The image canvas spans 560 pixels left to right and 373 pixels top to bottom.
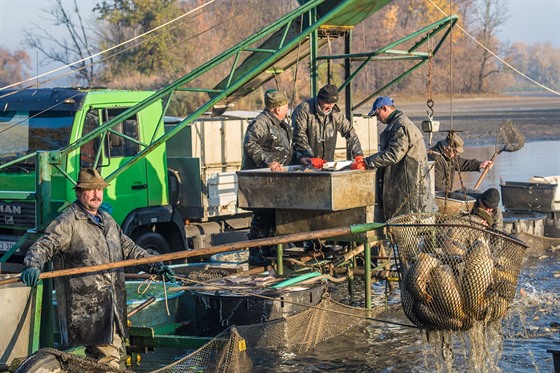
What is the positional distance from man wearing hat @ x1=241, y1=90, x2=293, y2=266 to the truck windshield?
242 centimetres

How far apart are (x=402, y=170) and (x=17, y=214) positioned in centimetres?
478

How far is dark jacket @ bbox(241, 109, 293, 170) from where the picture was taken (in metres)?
11.5

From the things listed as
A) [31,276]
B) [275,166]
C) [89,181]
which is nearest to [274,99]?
[275,166]

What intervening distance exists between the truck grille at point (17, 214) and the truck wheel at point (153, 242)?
144 centimetres

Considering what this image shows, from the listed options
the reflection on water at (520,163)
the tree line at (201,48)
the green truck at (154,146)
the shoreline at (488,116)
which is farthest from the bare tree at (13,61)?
the green truck at (154,146)

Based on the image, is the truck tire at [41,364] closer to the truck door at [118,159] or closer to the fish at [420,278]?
the fish at [420,278]

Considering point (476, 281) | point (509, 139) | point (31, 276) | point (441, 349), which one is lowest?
point (441, 349)

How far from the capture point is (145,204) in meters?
13.2

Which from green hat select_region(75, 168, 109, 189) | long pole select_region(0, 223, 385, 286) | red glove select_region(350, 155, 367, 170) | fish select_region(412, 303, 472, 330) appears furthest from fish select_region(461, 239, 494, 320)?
green hat select_region(75, 168, 109, 189)

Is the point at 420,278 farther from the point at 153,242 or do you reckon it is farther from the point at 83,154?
the point at 153,242

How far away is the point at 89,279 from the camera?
7938mm

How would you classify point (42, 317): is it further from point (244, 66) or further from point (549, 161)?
point (549, 161)

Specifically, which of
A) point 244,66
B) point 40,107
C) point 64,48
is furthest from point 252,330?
point 64,48

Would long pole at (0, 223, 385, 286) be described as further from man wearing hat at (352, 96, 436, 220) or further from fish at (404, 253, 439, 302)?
man wearing hat at (352, 96, 436, 220)
